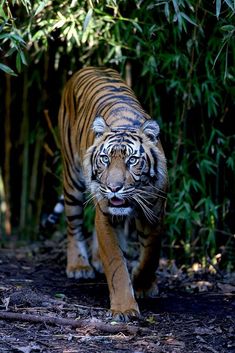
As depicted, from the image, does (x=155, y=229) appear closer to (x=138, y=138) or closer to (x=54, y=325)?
(x=138, y=138)

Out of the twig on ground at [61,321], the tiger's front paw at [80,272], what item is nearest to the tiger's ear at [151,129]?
the twig on ground at [61,321]

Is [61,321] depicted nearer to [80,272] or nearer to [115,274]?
[115,274]

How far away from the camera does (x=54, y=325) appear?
4.18 m

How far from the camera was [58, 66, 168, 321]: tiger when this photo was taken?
14.6 ft

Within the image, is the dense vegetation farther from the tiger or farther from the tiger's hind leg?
the tiger's hind leg

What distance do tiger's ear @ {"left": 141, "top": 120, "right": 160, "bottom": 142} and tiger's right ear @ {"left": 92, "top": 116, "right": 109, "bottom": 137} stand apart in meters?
0.22

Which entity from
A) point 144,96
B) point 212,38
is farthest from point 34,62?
point 212,38

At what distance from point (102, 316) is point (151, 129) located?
104 centimetres

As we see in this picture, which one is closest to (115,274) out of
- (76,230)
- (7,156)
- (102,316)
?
(102,316)

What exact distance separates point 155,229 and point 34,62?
268 cm

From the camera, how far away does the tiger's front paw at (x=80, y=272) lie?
5.62m

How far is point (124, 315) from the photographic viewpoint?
4352mm

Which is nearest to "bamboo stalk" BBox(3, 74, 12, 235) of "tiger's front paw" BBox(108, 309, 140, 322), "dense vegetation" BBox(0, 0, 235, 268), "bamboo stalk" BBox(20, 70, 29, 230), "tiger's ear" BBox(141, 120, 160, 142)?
"bamboo stalk" BBox(20, 70, 29, 230)

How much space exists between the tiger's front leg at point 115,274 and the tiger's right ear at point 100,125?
0.43 m
